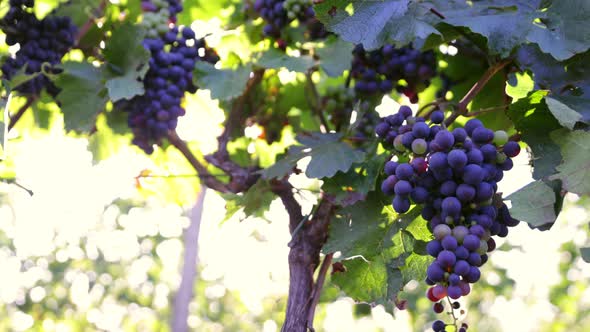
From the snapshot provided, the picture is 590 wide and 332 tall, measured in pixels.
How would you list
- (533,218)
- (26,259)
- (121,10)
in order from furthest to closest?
(26,259)
(121,10)
(533,218)

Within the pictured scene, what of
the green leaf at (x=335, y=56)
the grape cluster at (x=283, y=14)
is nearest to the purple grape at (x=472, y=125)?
the green leaf at (x=335, y=56)

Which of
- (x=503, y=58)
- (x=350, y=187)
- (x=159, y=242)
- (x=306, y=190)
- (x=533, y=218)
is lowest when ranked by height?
(x=159, y=242)

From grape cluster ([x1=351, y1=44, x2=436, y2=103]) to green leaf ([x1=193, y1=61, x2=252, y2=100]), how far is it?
1.19 feet

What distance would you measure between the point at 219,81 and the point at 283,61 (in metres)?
0.21

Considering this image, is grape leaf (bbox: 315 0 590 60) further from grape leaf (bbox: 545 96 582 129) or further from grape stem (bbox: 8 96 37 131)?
grape stem (bbox: 8 96 37 131)

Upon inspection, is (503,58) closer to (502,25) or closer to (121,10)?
(502,25)

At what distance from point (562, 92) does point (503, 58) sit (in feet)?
0.51

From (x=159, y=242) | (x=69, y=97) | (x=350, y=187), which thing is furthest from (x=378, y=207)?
(x=159, y=242)

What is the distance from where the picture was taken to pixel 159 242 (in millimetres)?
12555

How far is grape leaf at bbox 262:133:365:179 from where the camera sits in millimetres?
1800

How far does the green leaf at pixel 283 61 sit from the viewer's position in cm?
215

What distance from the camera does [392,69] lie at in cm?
214

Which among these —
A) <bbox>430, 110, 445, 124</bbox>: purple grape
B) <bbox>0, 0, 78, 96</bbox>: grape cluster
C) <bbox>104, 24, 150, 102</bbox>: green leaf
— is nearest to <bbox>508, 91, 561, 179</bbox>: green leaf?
<bbox>430, 110, 445, 124</bbox>: purple grape

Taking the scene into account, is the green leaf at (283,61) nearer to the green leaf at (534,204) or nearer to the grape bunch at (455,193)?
the grape bunch at (455,193)
